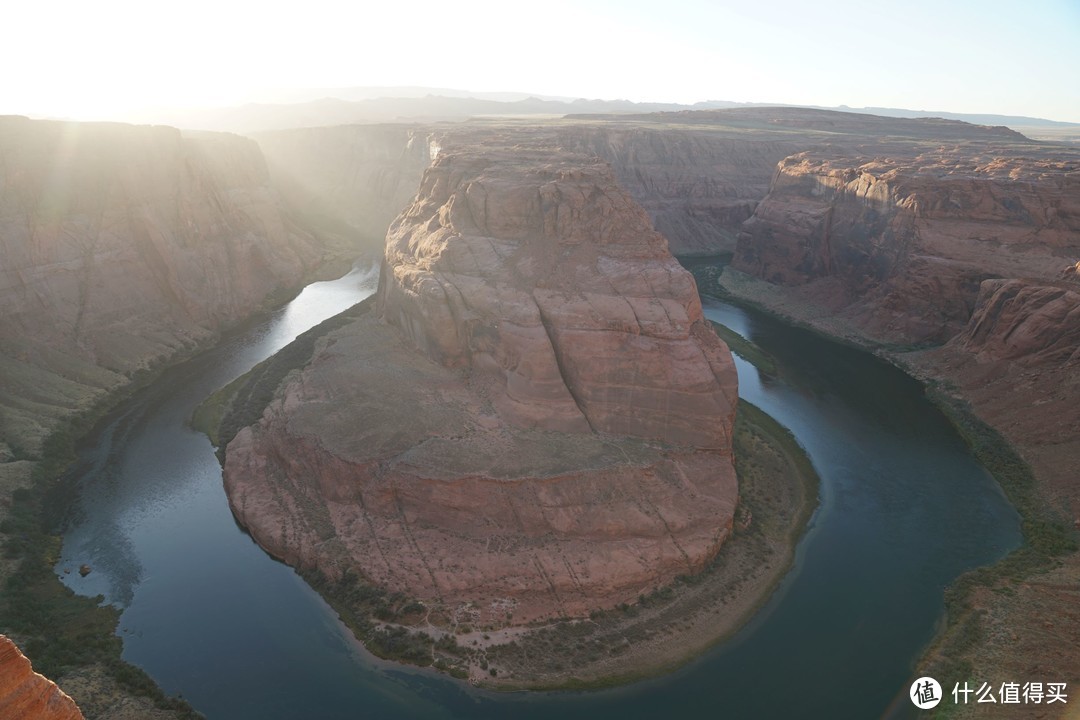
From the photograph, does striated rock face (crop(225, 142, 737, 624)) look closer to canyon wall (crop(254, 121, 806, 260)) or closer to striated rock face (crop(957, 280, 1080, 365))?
striated rock face (crop(957, 280, 1080, 365))

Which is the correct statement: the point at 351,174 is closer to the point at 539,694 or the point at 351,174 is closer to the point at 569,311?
the point at 569,311

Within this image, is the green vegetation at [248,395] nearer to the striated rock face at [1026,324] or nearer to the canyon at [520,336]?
the canyon at [520,336]

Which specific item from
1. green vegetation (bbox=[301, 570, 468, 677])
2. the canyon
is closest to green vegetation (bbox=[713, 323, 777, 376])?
the canyon

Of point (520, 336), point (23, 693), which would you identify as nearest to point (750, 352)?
point (520, 336)

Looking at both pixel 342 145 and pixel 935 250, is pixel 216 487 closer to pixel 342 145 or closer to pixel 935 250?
pixel 935 250

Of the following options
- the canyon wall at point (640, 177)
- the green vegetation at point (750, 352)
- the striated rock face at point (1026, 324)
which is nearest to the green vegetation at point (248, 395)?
the green vegetation at point (750, 352)

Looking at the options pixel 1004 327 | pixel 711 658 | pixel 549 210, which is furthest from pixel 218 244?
pixel 1004 327
